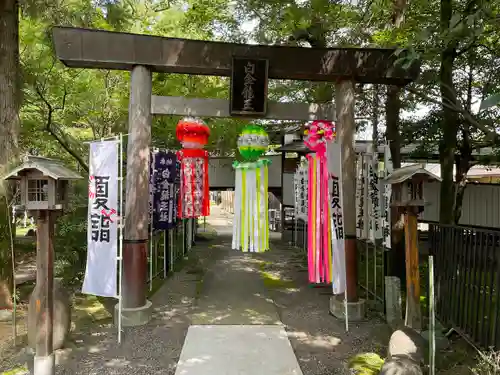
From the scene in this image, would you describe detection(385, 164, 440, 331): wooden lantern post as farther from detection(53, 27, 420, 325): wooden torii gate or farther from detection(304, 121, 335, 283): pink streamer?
detection(304, 121, 335, 283): pink streamer

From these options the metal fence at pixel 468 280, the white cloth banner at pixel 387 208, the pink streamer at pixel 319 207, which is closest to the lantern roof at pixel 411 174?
the metal fence at pixel 468 280

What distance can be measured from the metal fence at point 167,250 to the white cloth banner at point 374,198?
5570mm

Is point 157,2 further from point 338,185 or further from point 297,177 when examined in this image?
point 338,185

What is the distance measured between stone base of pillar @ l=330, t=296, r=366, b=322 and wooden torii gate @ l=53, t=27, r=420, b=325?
140 millimetres

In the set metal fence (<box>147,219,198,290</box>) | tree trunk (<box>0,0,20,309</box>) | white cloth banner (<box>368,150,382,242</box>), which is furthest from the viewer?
metal fence (<box>147,219,198,290</box>)

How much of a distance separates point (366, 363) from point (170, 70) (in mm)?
6303

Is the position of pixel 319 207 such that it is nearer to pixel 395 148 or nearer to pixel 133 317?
pixel 395 148

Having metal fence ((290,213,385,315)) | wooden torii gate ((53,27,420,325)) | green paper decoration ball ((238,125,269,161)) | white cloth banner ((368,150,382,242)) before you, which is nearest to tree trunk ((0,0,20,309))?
wooden torii gate ((53,27,420,325))

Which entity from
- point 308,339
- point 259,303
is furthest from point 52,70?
point 308,339

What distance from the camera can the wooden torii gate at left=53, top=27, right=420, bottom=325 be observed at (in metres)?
7.24

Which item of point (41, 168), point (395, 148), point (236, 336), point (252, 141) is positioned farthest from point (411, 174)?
point (41, 168)

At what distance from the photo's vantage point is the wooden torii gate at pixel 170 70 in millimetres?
7238

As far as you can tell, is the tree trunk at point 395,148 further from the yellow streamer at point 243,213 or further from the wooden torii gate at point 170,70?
the yellow streamer at point 243,213

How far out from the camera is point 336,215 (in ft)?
24.8
